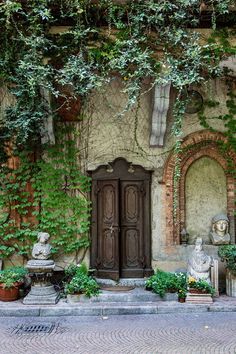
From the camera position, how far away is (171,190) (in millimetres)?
9750

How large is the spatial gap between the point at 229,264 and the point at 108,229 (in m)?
2.85

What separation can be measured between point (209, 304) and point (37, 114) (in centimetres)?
515

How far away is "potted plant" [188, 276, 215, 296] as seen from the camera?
26.6 feet

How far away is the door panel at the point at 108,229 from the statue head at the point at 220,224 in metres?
2.29

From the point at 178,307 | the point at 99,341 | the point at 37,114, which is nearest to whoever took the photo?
the point at 99,341

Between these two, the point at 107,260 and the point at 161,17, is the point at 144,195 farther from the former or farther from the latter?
the point at 161,17

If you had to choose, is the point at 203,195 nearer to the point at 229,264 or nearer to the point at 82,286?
the point at 229,264

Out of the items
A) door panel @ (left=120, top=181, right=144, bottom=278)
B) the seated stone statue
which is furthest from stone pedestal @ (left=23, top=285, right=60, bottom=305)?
the seated stone statue

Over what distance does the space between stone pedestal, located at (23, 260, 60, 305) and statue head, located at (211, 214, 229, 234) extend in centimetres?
386

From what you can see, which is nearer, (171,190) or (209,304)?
(209,304)

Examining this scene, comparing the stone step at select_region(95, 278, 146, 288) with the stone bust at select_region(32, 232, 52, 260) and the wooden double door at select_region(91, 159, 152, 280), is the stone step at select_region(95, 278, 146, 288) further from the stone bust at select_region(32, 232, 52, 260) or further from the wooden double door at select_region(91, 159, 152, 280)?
the stone bust at select_region(32, 232, 52, 260)

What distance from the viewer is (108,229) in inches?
380

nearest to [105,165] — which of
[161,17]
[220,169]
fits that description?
[220,169]

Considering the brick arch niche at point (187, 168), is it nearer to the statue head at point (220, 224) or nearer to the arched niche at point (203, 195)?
the arched niche at point (203, 195)
